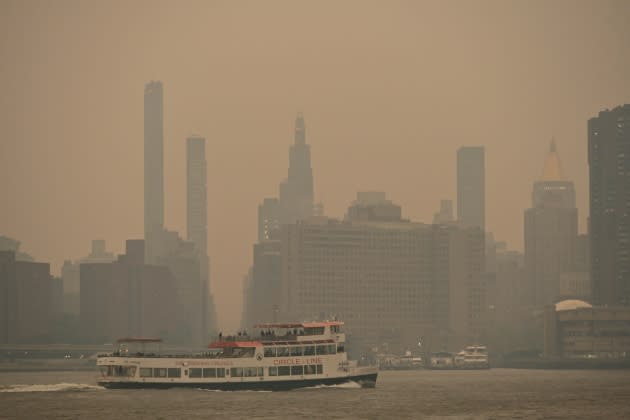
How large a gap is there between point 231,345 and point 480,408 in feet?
109

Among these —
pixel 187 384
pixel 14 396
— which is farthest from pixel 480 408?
pixel 14 396

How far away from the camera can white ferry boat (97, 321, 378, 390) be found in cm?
19025

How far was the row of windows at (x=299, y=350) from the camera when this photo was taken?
190 meters

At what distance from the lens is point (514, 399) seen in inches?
7628

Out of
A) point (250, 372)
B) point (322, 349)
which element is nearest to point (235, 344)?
point (250, 372)

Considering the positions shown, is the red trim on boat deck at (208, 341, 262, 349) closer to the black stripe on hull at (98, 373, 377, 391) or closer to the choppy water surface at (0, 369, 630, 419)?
the black stripe on hull at (98, 373, 377, 391)

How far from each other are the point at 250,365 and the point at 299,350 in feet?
20.6

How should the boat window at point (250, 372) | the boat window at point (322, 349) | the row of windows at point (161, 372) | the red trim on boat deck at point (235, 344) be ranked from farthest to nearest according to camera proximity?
1. the row of windows at point (161, 372)
2. the boat window at point (322, 349)
3. the boat window at point (250, 372)
4. the red trim on boat deck at point (235, 344)

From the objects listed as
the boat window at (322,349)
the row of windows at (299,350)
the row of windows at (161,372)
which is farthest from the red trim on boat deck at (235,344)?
the boat window at (322,349)

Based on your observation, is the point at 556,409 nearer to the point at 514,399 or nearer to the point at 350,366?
the point at 514,399

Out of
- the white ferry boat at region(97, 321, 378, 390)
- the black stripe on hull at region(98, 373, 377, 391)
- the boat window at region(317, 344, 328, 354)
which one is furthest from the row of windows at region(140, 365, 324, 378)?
the boat window at region(317, 344, 328, 354)

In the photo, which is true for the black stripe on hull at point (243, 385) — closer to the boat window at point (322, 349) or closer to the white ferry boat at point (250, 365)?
the white ferry boat at point (250, 365)

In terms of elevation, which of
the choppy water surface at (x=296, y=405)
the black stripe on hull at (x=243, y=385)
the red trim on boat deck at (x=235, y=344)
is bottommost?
the choppy water surface at (x=296, y=405)

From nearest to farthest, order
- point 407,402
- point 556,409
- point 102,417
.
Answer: point 102,417, point 556,409, point 407,402
